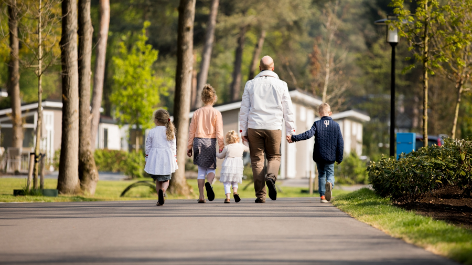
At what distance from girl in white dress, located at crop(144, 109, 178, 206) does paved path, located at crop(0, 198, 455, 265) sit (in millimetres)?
1120

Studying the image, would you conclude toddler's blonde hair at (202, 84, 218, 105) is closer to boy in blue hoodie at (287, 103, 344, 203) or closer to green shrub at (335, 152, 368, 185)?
boy in blue hoodie at (287, 103, 344, 203)

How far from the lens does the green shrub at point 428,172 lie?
32.2 feet

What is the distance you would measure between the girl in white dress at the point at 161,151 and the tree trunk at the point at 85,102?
6568mm

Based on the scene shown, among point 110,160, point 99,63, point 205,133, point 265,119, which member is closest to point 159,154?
point 205,133

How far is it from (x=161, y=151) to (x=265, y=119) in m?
1.87

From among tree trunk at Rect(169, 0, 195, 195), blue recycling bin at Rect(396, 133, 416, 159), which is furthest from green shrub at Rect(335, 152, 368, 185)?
blue recycling bin at Rect(396, 133, 416, 159)

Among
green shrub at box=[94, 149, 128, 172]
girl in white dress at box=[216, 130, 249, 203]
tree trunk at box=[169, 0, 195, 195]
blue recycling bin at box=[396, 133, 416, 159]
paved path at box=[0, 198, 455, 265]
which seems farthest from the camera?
green shrub at box=[94, 149, 128, 172]

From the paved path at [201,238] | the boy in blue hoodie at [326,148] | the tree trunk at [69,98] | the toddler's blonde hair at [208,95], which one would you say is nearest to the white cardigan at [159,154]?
the toddler's blonde hair at [208,95]

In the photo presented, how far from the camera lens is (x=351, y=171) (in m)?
30.4

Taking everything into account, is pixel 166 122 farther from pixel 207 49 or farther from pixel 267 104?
pixel 207 49

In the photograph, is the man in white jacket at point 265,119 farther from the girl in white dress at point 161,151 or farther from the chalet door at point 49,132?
Result: the chalet door at point 49,132

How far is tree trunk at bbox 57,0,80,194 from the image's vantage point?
15.4m

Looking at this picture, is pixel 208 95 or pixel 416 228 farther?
pixel 208 95

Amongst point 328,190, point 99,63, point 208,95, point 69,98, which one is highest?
point 99,63
